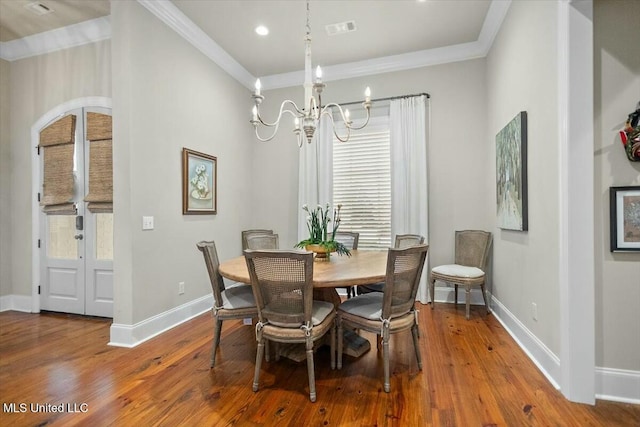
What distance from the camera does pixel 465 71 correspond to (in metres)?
3.99

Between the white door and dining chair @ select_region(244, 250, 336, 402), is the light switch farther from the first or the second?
dining chair @ select_region(244, 250, 336, 402)

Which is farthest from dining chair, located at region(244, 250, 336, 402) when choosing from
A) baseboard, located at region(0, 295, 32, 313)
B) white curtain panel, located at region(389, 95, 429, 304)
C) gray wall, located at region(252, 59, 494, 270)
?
baseboard, located at region(0, 295, 32, 313)

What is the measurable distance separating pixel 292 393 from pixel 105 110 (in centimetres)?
350

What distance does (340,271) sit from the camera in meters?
2.22

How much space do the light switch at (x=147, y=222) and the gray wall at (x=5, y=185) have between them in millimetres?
2429

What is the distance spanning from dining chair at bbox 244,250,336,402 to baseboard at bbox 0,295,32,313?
11.9 feet

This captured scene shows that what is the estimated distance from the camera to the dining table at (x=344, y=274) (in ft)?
6.49

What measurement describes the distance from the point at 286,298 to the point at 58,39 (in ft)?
13.6

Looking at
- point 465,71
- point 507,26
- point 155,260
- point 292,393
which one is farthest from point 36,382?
point 465,71

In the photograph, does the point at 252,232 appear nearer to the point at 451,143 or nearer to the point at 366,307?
the point at 366,307

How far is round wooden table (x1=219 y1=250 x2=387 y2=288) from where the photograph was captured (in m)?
1.96

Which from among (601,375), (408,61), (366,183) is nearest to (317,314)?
(601,375)

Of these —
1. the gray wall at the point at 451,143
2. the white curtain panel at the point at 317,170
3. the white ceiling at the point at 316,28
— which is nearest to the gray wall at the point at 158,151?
the white ceiling at the point at 316,28

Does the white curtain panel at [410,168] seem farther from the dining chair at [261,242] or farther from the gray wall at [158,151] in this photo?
the gray wall at [158,151]
